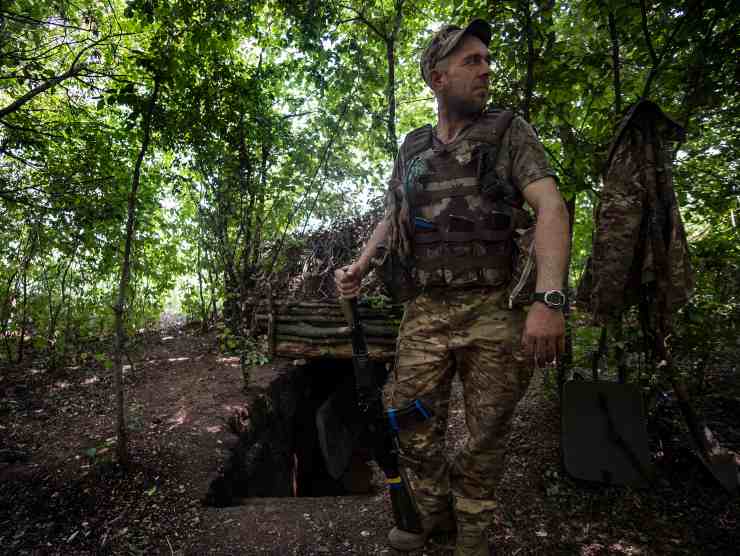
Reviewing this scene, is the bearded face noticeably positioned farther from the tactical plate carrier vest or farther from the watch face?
the watch face

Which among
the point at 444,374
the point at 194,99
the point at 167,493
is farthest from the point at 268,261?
the point at 444,374

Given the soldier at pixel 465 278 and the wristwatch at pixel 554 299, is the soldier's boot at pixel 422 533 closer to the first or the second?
the soldier at pixel 465 278

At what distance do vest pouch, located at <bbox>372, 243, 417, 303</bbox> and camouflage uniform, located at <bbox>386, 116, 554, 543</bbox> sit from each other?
8cm

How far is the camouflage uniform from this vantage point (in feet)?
5.86

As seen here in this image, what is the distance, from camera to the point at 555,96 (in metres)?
2.74


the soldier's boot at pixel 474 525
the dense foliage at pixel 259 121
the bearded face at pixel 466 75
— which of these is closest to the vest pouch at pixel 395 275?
the bearded face at pixel 466 75

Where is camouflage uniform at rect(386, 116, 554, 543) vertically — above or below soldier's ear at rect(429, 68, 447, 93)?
below

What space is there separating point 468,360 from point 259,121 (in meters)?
3.42

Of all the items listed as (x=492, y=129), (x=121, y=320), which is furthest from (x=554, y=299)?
(x=121, y=320)

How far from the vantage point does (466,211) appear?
1.88 m

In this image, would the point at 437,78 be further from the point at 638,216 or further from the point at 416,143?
the point at 638,216

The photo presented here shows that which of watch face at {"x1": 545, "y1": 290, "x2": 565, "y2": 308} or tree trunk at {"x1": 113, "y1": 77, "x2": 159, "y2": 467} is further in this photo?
tree trunk at {"x1": 113, "y1": 77, "x2": 159, "y2": 467}

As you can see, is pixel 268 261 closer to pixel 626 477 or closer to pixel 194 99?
pixel 194 99

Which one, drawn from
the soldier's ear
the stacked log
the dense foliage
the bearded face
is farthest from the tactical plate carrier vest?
the stacked log
